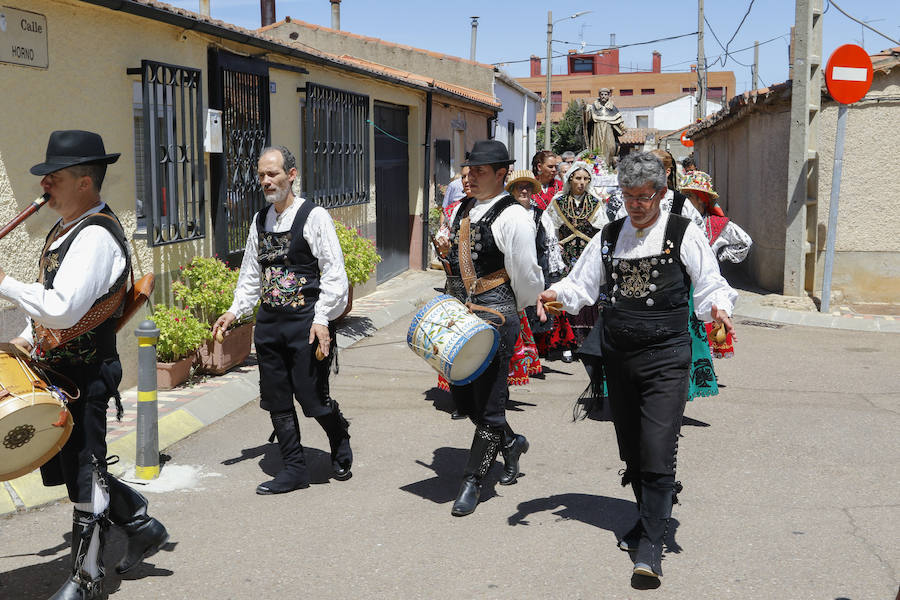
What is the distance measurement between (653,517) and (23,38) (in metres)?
4.96

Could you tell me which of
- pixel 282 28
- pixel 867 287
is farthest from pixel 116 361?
pixel 282 28

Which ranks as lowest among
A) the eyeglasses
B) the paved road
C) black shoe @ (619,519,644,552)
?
the paved road

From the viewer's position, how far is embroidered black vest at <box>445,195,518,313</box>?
16.7 feet

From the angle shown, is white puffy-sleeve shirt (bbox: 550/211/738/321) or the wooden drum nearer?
the wooden drum

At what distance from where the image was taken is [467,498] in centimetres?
507

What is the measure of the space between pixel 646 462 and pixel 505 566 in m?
0.77

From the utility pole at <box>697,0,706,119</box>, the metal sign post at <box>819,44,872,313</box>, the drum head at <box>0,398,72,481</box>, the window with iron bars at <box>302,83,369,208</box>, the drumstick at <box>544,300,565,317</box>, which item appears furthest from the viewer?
the utility pole at <box>697,0,706,119</box>

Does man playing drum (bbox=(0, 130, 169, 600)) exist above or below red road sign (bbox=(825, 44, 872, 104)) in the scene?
below

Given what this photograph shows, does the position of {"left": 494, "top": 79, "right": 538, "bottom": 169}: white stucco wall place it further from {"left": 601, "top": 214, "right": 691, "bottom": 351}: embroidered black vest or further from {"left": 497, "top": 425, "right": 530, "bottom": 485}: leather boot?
{"left": 601, "top": 214, "right": 691, "bottom": 351}: embroidered black vest

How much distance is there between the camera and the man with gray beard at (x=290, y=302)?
523cm

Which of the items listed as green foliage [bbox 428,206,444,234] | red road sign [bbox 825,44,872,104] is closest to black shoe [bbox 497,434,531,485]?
red road sign [bbox 825,44,872,104]

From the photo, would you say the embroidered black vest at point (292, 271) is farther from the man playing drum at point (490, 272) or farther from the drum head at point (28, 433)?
the drum head at point (28, 433)

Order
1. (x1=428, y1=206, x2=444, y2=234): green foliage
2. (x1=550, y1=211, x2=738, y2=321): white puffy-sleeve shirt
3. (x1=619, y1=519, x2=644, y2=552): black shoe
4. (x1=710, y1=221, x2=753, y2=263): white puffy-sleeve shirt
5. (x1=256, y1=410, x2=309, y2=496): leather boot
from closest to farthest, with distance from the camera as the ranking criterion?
(x1=550, y1=211, x2=738, y2=321): white puffy-sleeve shirt → (x1=619, y1=519, x2=644, y2=552): black shoe → (x1=256, y1=410, x2=309, y2=496): leather boot → (x1=710, y1=221, x2=753, y2=263): white puffy-sleeve shirt → (x1=428, y1=206, x2=444, y2=234): green foliage

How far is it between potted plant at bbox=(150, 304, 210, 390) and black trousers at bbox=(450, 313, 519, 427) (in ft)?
10.1
